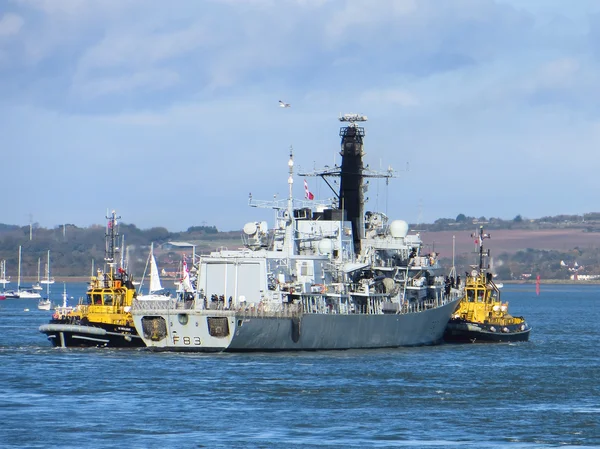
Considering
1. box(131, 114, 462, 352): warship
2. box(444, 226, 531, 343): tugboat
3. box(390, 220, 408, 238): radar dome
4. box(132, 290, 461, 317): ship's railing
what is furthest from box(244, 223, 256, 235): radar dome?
box(444, 226, 531, 343): tugboat

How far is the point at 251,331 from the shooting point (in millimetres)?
57500

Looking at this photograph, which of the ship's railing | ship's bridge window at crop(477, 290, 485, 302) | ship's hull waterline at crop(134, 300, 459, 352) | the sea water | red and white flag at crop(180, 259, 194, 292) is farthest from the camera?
ship's bridge window at crop(477, 290, 485, 302)

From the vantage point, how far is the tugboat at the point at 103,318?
63.6 meters

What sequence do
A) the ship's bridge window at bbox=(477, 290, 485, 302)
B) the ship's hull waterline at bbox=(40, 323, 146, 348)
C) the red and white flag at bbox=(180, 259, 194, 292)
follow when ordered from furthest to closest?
the ship's bridge window at bbox=(477, 290, 485, 302) < the red and white flag at bbox=(180, 259, 194, 292) < the ship's hull waterline at bbox=(40, 323, 146, 348)

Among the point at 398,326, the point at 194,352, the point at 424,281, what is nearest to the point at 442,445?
the point at 194,352

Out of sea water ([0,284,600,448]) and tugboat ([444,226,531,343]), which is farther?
tugboat ([444,226,531,343])

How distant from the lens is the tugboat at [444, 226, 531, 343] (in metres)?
73.1

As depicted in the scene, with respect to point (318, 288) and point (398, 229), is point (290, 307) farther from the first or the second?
point (398, 229)

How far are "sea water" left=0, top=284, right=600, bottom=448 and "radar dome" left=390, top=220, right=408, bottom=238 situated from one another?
876 cm

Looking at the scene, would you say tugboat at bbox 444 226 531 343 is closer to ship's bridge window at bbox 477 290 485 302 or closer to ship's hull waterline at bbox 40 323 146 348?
ship's bridge window at bbox 477 290 485 302

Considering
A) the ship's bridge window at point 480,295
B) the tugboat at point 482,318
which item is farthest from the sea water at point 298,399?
the ship's bridge window at point 480,295

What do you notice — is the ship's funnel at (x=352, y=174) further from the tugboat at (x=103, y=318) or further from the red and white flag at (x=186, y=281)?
the tugboat at (x=103, y=318)

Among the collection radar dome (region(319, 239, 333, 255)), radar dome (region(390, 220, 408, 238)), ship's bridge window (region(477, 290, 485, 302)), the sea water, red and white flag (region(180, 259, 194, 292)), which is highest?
radar dome (region(390, 220, 408, 238))

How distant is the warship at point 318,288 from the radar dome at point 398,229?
0.19ft
